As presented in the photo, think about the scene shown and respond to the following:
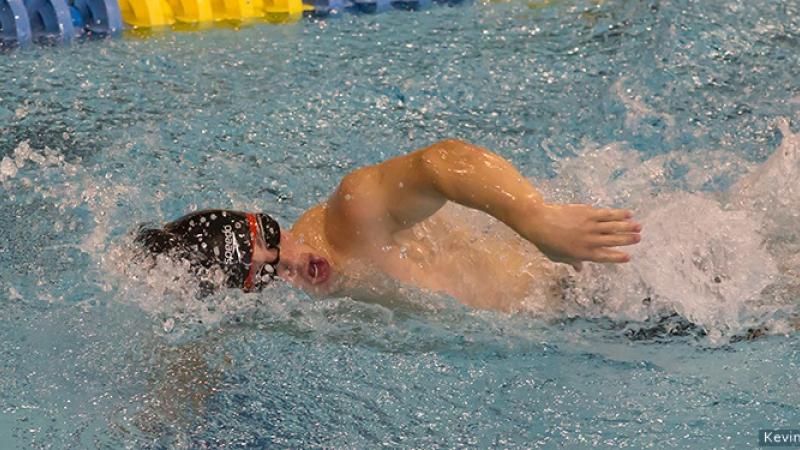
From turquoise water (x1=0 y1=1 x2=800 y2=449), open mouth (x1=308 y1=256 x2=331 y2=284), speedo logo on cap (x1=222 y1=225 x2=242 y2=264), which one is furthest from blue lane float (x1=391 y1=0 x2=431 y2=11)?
speedo logo on cap (x1=222 y1=225 x2=242 y2=264)

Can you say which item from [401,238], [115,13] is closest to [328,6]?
[115,13]

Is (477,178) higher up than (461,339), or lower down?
higher up

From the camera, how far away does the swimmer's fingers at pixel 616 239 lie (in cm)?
199

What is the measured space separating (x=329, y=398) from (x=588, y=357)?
599mm

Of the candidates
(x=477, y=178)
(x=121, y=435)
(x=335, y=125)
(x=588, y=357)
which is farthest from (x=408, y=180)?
(x=335, y=125)

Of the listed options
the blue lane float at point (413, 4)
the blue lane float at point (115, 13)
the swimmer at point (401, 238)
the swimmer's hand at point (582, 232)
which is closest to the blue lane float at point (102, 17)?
the blue lane float at point (115, 13)

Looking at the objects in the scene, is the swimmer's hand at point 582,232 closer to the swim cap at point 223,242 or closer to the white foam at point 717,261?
the white foam at point 717,261

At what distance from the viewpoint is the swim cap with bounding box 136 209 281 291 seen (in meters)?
2.40

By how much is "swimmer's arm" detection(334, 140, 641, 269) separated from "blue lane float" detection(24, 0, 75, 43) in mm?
2006

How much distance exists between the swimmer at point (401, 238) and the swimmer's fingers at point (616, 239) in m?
0.05

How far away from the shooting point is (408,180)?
7.70 ft

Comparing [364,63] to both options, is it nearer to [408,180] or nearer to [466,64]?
[466,64]

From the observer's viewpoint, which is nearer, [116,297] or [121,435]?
[121,435]

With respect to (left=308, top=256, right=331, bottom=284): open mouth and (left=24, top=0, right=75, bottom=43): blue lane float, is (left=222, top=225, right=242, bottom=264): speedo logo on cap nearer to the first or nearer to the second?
(left=308, top=256, right=331, bottom=284): open mouth
